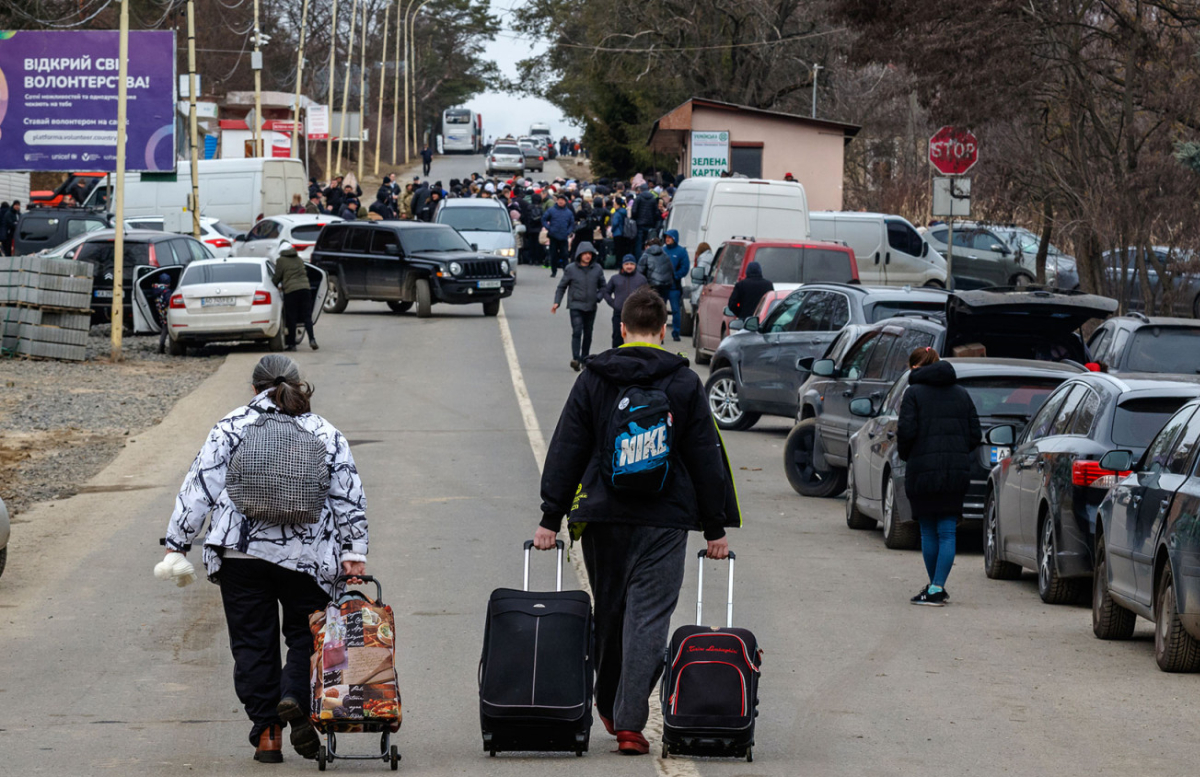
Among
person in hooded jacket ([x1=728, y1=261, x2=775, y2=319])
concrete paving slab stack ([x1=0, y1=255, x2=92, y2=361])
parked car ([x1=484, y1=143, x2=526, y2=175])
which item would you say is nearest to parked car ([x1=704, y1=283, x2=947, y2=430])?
person in hooded jacket ([x1=728, y1=261, x2=775, y2=319])

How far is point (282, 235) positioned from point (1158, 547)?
2992 centimetres

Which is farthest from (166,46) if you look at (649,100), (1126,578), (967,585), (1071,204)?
(649,100)

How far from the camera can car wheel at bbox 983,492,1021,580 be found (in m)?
12.2

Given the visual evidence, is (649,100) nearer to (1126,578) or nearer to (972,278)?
(972,278)

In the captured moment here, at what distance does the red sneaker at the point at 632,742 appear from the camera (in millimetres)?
6613

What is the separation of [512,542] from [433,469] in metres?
4.06

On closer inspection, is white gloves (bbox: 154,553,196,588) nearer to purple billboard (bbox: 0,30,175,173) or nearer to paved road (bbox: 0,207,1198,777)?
paved road (bbox: 0,207,1198,777)

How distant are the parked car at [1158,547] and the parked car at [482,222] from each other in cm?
2834

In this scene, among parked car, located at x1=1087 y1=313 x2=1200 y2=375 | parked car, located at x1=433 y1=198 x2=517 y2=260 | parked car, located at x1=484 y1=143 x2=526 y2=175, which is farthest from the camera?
parked car, located at x1=484 y1=143 x2=526 y2=175

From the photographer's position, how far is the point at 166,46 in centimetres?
2864

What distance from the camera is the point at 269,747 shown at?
668 centimetres

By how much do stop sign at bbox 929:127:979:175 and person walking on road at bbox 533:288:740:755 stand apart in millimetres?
20094

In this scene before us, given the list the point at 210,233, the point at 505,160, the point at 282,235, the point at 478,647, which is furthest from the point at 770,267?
the point at 505,160

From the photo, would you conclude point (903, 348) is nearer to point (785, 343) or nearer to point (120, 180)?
point (785, 343)
